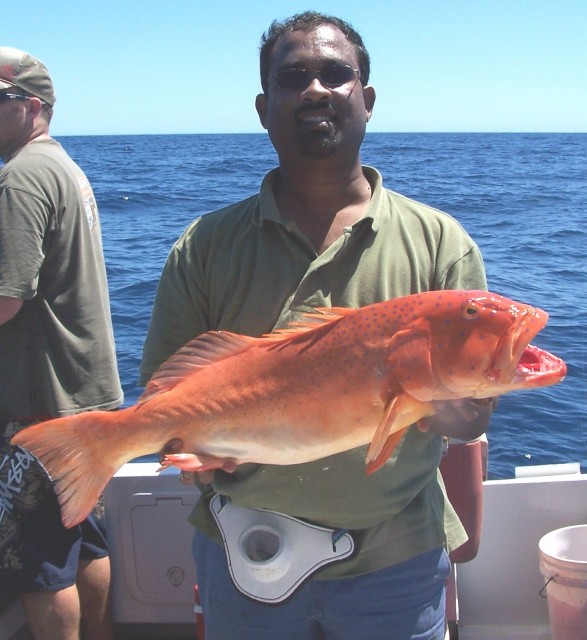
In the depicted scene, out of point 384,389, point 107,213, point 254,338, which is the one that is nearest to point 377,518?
point 384,389

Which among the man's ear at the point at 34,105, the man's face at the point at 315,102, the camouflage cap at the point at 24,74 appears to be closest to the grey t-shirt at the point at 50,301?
the man's ear at the point at 34,105

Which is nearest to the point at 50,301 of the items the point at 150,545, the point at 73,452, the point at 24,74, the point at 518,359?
→ the point at 24,74

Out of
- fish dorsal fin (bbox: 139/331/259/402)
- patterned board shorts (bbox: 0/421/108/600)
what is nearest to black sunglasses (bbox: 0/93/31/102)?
patterned board shorts (bbox: 0/421/108/600)

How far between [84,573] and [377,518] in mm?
2161

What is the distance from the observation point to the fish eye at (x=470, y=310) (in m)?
2.07

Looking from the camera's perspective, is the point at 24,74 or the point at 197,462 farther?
the point at 24,74

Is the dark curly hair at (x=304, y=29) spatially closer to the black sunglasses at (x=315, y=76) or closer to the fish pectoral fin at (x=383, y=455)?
the black sunglasses at (x=315, y=76)

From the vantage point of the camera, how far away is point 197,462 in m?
2.36

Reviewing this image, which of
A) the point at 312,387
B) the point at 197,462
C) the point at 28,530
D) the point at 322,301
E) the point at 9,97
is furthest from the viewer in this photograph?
the point at 9,97

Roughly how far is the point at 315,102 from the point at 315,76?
0.09 meters

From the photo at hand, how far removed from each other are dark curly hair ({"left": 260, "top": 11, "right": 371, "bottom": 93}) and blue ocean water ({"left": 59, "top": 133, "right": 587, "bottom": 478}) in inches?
191

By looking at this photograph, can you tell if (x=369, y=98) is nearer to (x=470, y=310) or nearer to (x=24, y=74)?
(x=470, y=310)

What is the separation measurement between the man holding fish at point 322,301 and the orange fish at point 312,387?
4.9 inches

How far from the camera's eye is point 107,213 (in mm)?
23047
